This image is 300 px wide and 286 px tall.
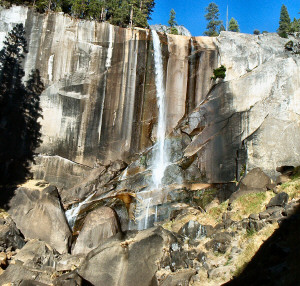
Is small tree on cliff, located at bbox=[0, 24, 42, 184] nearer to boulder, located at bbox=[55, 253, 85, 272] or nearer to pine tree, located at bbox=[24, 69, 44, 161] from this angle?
pine tree, located at bbox=[24, 69, 44, 161]

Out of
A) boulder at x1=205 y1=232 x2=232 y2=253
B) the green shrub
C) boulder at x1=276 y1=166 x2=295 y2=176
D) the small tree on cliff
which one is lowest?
boulder at x1=205 y1=232 x2=232 y2=253

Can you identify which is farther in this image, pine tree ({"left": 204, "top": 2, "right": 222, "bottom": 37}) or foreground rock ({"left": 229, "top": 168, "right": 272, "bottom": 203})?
pine tree ({"left": 204, "top": 2, "right": 222, "bottom": 37})

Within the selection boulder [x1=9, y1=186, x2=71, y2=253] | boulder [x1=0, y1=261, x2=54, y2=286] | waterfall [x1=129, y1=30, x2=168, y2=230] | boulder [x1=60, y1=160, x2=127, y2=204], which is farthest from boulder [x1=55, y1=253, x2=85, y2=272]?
boulder [x1=60, y1=160, x2=127, y2=204]

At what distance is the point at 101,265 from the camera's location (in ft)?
43.0

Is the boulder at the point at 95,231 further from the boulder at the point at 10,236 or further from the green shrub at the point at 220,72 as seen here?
the green shrub at the point at 220,72

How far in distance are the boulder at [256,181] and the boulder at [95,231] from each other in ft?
22.7

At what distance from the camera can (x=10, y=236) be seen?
56.8 feet

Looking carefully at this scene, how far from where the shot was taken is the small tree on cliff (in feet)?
80.3

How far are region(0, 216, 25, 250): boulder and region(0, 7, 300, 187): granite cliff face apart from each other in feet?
21.7

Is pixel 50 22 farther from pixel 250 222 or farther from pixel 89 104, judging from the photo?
pixel 250 222

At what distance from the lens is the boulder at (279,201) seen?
1342 cm

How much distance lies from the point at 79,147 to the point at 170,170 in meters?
7.96

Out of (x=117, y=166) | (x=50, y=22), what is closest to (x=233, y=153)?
(x=117, y=166)

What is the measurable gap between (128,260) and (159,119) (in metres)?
14.9
